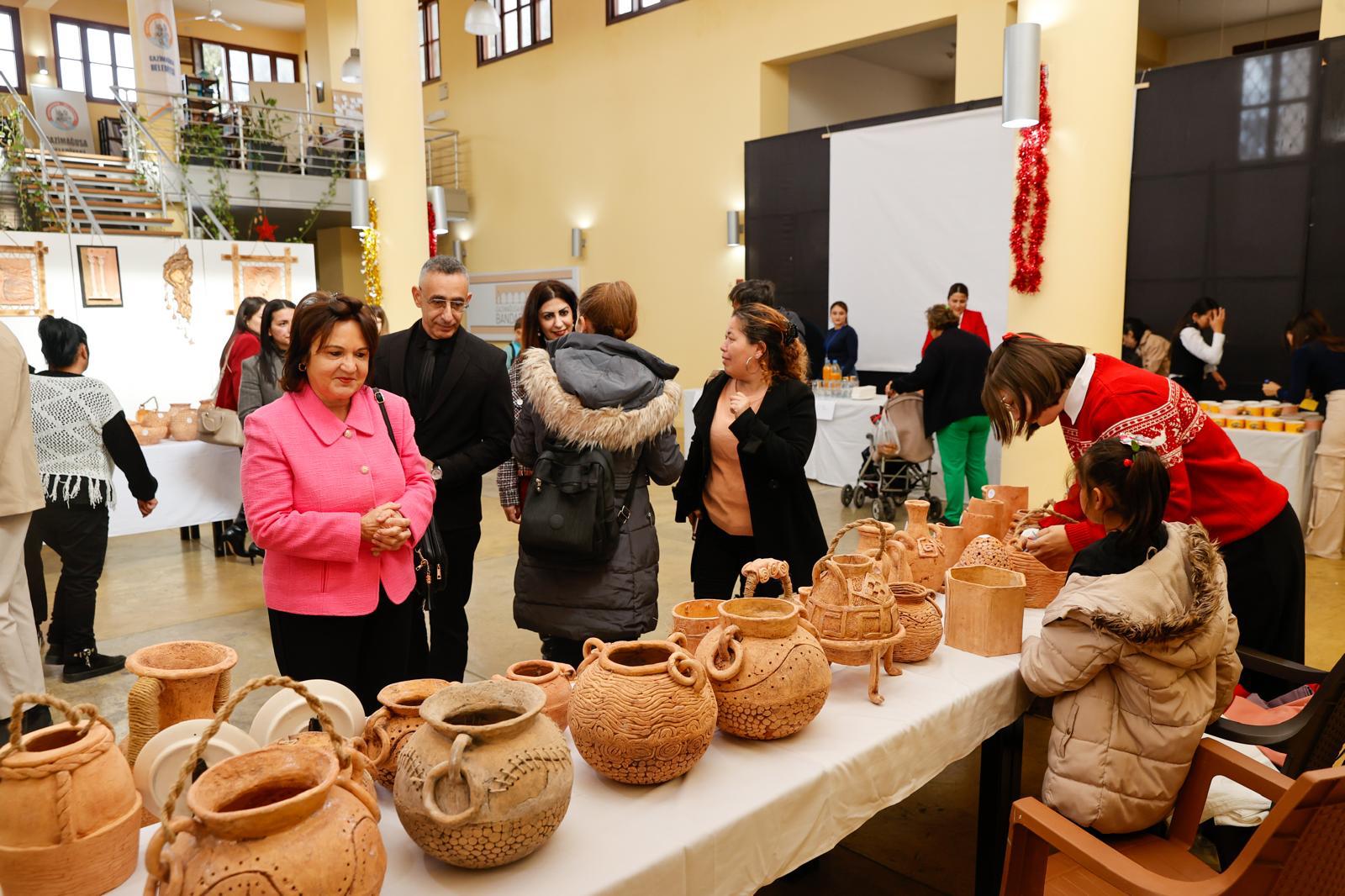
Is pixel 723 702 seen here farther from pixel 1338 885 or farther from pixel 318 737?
pixel 1338 885

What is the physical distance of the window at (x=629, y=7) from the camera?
1133cm

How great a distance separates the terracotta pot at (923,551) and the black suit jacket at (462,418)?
1333 millimetres

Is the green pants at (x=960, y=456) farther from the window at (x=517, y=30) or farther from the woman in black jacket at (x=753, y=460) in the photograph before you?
the window at (x=517, y=30)

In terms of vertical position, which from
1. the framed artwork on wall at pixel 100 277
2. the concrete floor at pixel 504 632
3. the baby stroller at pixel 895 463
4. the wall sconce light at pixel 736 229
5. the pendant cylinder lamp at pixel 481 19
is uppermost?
the pendant cylinder lamp at pixel 481 19

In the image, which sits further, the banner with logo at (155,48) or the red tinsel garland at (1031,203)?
the banner with logo at (155,48)

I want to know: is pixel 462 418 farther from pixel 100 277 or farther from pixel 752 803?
pixel 100 277

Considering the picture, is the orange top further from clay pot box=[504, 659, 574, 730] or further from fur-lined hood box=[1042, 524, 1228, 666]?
clay pot box=[504, 659, 574, 730]

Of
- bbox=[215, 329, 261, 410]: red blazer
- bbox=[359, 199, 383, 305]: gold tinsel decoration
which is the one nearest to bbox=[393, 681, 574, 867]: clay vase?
bbox=[215, 329, 261, 410]: red blazer

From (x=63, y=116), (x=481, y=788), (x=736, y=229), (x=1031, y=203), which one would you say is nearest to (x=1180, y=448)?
(x=481, y=788)

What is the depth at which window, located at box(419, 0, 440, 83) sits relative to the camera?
48.2ft

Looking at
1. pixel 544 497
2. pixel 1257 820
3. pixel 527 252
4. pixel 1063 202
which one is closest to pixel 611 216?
pixel 527 252

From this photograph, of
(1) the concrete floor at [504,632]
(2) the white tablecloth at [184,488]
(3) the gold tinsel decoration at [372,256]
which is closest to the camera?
(1) the concrete floor at [504,632]

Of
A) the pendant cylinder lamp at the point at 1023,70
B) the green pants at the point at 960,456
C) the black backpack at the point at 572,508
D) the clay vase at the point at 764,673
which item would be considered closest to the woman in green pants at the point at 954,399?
the green pants at the point at 960,456

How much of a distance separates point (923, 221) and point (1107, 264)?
164 inches
